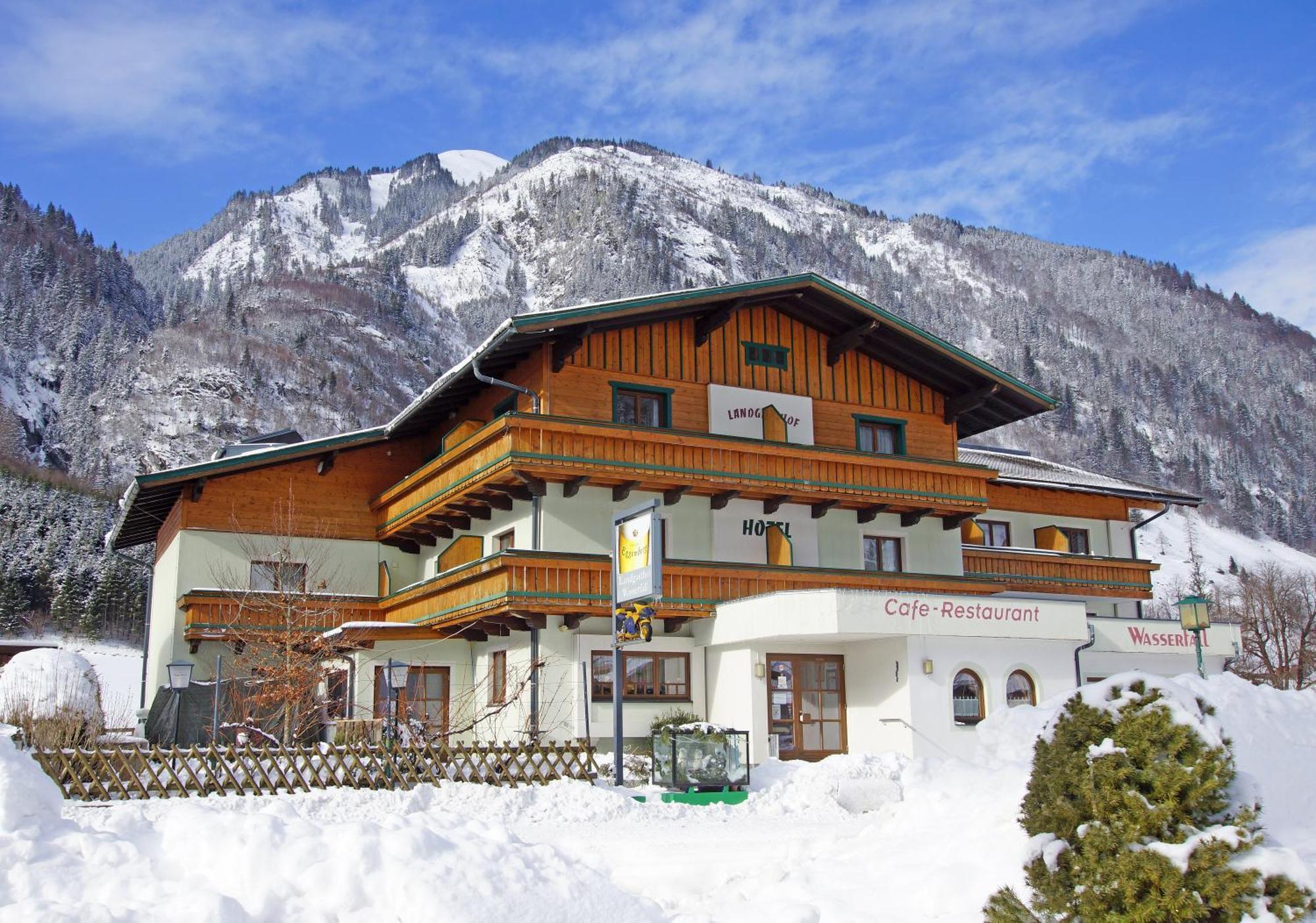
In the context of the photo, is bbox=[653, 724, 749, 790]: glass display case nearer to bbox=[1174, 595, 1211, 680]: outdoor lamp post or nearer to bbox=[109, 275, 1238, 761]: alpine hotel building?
bbox=[109, 275, 1238, 761]: alpine hotel building

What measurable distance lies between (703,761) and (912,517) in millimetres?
12365

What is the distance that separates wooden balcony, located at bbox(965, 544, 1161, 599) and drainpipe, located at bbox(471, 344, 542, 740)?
12.6 metres

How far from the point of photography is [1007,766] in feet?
45.9

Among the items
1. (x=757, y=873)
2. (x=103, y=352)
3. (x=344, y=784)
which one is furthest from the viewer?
(x=103, y=352)

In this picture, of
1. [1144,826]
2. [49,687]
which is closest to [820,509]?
[49,687]

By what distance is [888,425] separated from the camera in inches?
1273

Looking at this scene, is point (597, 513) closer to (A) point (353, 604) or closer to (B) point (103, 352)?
(A) point (353, 604)

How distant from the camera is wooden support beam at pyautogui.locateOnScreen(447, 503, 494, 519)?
2869cm

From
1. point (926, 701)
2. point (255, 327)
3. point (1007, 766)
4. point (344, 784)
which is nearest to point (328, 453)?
point (344, 784)

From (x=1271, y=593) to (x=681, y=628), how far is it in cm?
5619

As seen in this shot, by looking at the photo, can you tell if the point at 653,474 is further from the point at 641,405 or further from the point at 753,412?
the point at 753,412

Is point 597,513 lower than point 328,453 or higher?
lower

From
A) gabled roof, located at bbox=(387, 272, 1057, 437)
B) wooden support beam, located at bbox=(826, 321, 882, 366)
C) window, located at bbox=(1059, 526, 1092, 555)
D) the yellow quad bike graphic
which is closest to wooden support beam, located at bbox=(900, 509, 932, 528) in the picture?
gabled roof, located at bbox=(387, 272, 1057, 437)

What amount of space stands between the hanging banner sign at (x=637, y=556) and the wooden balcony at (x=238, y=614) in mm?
10776
